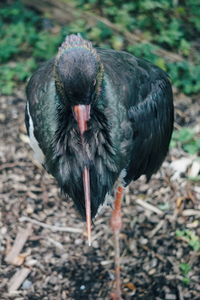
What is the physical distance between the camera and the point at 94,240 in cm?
421

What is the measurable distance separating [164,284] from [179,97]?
6.87 ft

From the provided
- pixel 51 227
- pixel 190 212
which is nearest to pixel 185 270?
pixel 190 212

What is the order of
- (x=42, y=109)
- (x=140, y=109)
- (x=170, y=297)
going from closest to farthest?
(x=42, y=109) < (x=140, y=109) < (x=170, y=297)

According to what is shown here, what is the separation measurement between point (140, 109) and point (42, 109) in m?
0.63

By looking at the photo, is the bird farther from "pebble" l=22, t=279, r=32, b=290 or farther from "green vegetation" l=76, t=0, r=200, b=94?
"green vegetation" l=76, t=0, r=200, b=94

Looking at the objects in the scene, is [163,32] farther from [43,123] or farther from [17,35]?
[43,123]

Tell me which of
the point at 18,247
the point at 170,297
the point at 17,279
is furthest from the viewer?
the point at 18,247

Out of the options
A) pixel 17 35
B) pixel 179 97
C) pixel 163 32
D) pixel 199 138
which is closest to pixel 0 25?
pixel 17 35

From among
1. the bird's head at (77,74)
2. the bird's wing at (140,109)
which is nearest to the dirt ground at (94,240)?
the bird's wing at (140,109)

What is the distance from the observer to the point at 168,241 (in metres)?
4.17

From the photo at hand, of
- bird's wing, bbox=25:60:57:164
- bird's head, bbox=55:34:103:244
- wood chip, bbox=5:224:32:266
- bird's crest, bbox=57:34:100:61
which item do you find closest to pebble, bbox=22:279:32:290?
wood chip, bbox=5:224:32:266

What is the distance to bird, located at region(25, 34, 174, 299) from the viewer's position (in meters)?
2.79

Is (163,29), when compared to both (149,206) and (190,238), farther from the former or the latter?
(190,238)

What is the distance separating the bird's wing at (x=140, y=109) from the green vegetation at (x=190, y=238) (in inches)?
24.4
